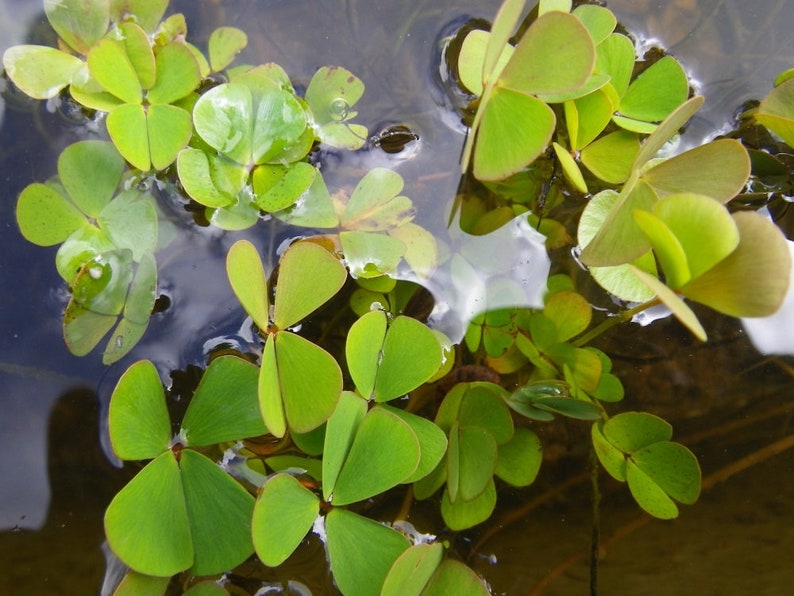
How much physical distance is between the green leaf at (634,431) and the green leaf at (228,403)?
0.69 m

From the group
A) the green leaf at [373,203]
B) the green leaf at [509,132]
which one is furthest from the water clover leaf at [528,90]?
the green leaf at [373,203]

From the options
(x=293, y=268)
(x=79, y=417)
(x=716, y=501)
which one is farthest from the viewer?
(x=716, y=501)

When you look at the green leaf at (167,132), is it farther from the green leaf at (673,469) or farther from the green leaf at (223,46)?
the green leaf at (673,469)

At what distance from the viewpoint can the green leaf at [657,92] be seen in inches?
51.0

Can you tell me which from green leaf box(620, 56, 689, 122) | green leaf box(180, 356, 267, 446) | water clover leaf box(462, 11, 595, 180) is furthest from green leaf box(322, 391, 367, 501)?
green leaf box(620, 56, 689, 122)

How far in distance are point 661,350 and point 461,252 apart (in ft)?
1.63

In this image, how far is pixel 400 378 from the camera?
114cm

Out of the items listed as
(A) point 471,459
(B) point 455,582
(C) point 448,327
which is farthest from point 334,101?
(B) point 455,582

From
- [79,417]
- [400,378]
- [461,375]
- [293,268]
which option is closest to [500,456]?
[461,375]

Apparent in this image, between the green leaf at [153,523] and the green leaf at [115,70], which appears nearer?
the green leaf at [153,523]

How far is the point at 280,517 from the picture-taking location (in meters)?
1.05

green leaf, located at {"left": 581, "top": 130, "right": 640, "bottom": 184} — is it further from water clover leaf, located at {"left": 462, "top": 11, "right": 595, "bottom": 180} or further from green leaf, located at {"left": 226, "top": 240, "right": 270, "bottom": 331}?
green leaf, located at {"left": 226, "top": 240, "right": 270, "bottom": 331}

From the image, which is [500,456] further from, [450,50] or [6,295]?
[6,295]

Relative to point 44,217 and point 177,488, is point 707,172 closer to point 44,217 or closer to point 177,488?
point 177,488
